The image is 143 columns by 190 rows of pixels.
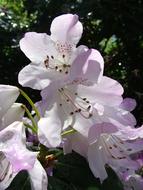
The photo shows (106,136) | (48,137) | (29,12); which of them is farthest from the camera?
(29,12)

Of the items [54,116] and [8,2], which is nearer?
[54,116]

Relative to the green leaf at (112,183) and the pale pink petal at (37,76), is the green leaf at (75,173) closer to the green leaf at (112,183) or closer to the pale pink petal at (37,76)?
the green leaf at (112,183)

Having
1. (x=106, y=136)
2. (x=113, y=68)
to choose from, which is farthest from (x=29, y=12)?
(x=106, y=136)

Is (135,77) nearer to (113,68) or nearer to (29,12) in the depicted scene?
(113,68)

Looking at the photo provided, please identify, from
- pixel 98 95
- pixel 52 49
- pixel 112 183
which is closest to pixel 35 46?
pixel 52 49

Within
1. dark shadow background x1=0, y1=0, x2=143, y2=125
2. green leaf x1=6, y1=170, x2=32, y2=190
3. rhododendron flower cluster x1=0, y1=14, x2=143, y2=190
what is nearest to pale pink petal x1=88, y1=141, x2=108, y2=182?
rhododendron flower cluster x1=0, y1=14, x2=143, y2=190

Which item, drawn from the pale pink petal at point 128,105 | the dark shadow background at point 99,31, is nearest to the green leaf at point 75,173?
the pale pink petal at point 128,105
